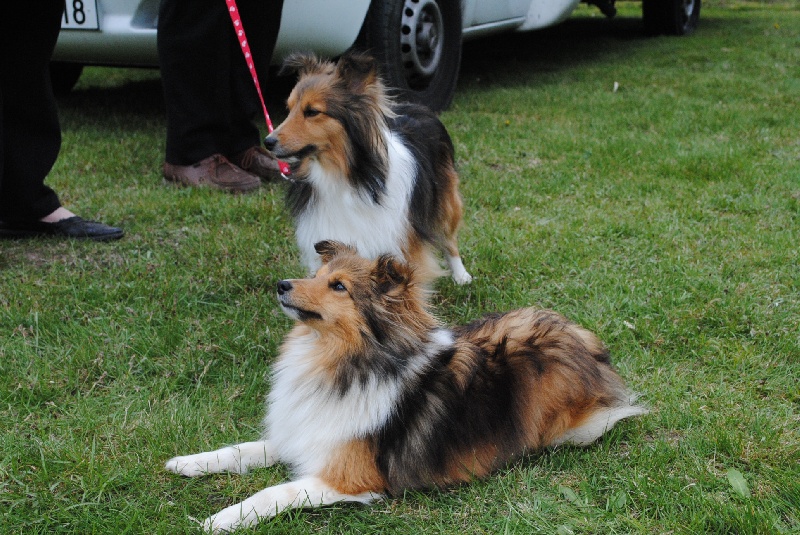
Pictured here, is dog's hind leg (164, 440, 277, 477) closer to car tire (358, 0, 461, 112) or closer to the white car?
the white car

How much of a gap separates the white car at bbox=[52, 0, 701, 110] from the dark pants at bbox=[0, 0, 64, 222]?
1.37 metres

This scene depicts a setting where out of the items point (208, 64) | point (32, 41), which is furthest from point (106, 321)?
point (208, 64)

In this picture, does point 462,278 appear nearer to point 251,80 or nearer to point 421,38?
point 251,80

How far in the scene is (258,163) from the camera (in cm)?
529

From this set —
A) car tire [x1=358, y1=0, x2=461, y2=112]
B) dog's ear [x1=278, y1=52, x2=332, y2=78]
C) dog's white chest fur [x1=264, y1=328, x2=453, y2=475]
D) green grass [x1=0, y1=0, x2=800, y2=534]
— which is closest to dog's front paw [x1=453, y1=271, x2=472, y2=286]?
green grass [x1=0, y1=0, x2=800, y2=534]

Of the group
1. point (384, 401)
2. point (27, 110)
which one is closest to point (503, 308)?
point (384, 401)

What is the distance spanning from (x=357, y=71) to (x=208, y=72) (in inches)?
70.0

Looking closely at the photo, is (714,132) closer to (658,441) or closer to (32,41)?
(658,441)

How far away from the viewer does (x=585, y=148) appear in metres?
5.93

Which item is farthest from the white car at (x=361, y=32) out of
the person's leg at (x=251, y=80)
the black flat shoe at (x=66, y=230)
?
the black flat shoe at (x=66, y=230)

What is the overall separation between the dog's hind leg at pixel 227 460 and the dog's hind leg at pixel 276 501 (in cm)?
23

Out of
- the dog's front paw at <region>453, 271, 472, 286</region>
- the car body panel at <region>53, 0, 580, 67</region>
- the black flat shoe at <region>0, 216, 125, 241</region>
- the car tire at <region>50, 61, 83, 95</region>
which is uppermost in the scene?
the car body panel at <region>53, 0, 580, 67</region>

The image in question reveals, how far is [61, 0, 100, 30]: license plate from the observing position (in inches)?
205

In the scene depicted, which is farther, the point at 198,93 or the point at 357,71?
the point at 198,93
